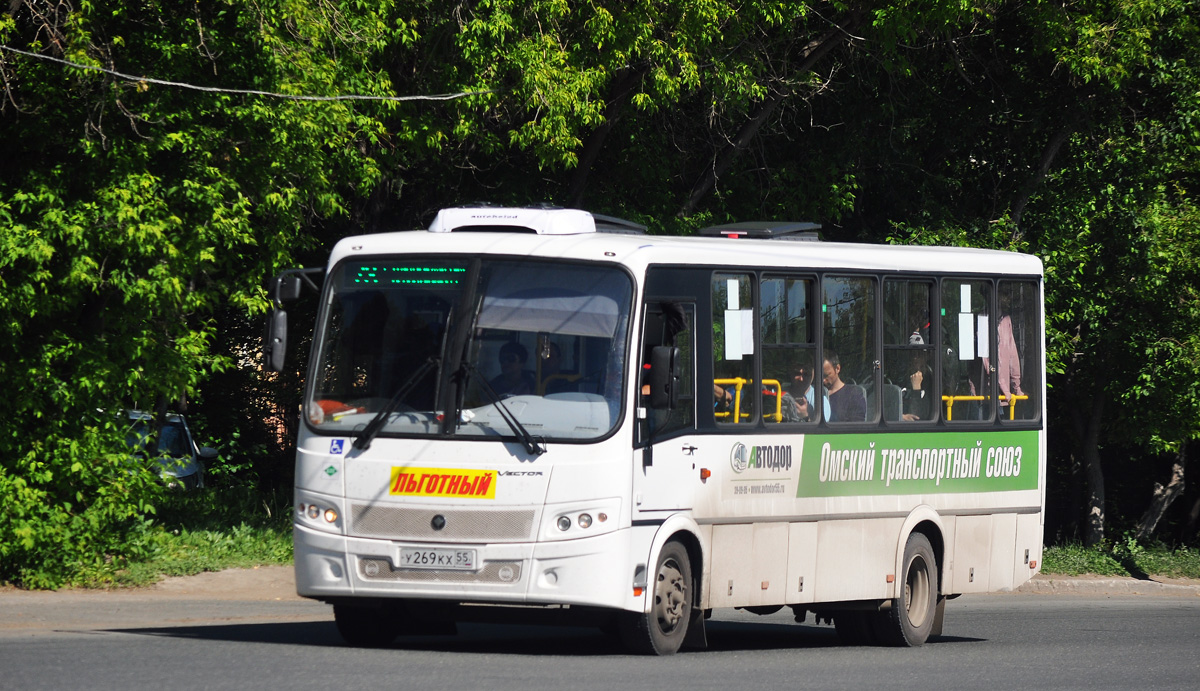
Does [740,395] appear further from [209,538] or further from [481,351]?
[209,538]

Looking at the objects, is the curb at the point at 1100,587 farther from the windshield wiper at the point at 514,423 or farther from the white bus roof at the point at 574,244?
the windshield wiper at the point at 514,423

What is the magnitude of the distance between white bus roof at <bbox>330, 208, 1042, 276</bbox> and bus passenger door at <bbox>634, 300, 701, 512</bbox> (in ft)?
1.28

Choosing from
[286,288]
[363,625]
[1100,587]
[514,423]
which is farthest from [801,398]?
[1100,587]

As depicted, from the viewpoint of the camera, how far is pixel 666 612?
460 inches

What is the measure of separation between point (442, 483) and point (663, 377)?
154 cm

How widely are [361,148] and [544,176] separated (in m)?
3.80

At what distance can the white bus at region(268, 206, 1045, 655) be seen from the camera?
11.0 meters

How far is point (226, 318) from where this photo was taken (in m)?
26.5

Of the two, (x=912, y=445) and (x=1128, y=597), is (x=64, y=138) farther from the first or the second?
(x=1128, y=597)

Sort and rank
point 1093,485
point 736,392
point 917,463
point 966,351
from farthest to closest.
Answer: point 1093,485, point 966,351, point 917,463, point 736,392

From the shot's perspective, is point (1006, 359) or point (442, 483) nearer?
point (442, 483)

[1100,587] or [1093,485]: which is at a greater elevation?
[1093,485]

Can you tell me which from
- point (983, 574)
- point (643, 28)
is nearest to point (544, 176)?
point (643, 28)

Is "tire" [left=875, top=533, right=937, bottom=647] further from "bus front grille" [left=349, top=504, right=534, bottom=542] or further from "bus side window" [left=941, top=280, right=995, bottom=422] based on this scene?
"bus front grille" [left=349, top=504, right=534, bottom=542]
